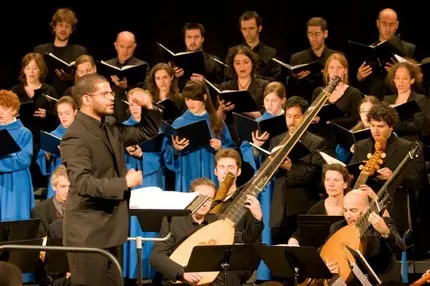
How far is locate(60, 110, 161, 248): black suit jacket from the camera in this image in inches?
240

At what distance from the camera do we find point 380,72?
34.4ft

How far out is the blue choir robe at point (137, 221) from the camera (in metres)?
9.31

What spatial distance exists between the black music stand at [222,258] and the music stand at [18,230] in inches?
60.1

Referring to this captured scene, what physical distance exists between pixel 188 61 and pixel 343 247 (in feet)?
11.9

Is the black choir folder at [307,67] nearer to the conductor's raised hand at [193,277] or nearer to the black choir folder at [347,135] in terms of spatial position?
the black choir folder at [347,135]

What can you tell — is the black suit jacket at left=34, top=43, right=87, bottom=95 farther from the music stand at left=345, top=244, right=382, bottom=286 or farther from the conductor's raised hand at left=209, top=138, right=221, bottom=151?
the music stand at left=345, top=244, right=382, bottom=286

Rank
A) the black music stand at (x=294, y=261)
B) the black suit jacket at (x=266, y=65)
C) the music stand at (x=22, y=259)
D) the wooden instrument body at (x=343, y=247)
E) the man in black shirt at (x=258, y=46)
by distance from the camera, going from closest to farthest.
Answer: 1. the black music stand at (x=294, y=261)
2. the wooden instrument body at (x=343, y=247)
3. the music stand at (x=22, y=259)
4. the black suit jacket at (x=266, y=65)
5. the man in black shirt at (x=258, y=46)

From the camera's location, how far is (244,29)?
1117cm

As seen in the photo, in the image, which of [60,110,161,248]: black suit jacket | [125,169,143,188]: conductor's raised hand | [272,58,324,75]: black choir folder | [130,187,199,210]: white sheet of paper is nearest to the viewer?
[125,169,143,188]: conductor's raised hand

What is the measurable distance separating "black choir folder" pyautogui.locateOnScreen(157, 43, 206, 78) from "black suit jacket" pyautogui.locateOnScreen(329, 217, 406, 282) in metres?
3.50

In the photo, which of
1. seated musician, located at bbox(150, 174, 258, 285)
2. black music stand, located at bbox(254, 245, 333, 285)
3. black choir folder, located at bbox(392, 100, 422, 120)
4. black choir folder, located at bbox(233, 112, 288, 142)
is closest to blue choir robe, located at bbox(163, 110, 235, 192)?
black choir folder, located at bbox(233, 112, 288, 142)

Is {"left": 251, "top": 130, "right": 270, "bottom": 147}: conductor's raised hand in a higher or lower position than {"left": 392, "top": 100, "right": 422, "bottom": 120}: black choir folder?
lower

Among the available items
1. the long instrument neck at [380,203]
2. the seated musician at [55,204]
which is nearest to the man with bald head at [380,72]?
the long instrument neck at [380,203]

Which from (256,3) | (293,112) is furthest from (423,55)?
(293,112)
